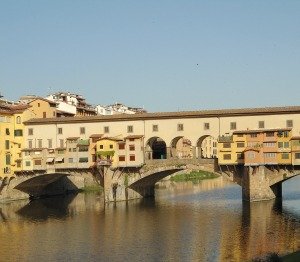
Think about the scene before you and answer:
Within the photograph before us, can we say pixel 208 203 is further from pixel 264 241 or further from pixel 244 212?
pixel 264 241

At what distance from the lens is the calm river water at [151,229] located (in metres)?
37.2

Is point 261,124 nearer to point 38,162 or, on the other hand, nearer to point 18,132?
point 38,162

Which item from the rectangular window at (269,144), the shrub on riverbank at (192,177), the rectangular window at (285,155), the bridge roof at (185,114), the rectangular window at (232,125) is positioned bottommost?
the shrub on riverbank at (192,177)

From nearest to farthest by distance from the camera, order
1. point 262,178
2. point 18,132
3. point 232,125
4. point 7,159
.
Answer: point 262,178, point 232,125, point 7,159, point 18,132

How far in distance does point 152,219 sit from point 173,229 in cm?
609

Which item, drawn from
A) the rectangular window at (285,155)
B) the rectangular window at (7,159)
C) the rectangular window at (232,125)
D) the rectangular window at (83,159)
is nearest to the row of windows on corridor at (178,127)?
the rectangular window at (232,125)

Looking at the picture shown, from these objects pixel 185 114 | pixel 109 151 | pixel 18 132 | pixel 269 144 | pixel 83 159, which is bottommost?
pixel 83 159

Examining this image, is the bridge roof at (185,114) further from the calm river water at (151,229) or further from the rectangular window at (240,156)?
the calm river water at (151,229)

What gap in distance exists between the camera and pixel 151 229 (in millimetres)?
46406

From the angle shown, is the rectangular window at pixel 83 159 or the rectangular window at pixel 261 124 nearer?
the rectangular window at pixel 261 124

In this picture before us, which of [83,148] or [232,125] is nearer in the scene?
[232,125]

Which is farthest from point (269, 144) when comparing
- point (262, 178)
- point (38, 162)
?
point (38, 162)

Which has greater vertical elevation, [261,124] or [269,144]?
[261,124]

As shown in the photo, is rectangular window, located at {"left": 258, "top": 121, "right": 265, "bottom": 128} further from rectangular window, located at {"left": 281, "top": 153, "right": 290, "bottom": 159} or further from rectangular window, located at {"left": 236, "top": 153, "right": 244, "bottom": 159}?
rectangular window, located at {"left": 281, "top": 153, "right": 290, "bottom": 159}
